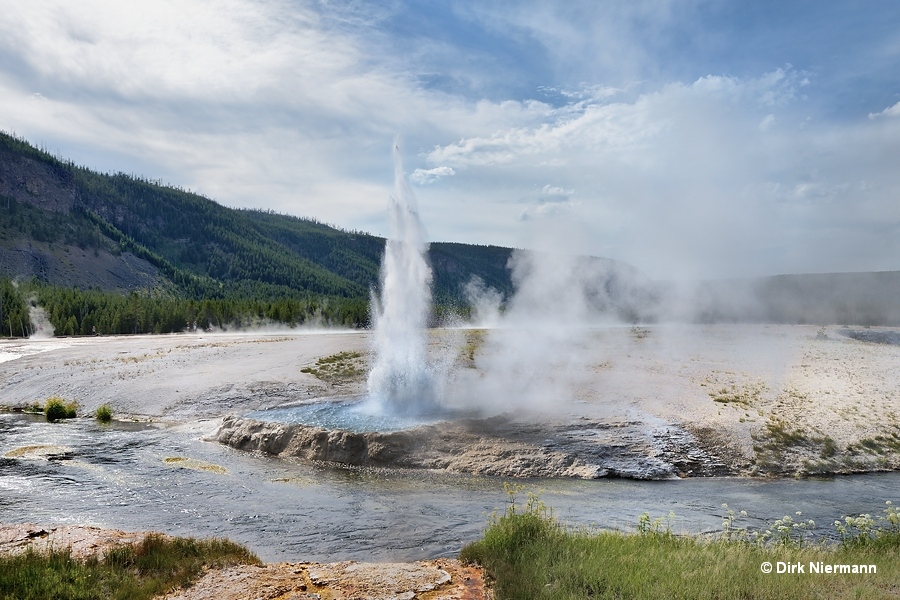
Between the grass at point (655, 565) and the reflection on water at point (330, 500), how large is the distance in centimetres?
209

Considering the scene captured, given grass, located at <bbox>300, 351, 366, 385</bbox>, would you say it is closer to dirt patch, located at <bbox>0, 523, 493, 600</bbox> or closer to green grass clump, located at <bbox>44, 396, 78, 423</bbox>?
green grass clump, located at <bbox>44, 396, 78, 423</bbox>

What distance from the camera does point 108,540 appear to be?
11.3 metres

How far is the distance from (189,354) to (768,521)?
4084cm

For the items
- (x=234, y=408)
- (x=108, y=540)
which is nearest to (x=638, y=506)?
(x=108, y=540)

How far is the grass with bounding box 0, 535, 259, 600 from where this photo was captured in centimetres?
842

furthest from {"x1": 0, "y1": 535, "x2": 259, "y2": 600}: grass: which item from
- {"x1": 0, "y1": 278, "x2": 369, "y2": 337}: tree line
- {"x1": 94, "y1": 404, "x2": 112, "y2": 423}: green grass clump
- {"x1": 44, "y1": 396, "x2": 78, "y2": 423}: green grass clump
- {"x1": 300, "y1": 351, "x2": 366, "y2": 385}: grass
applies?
{"x1": 0, "y1": 278, "x2": 369, "y2": 337}: tree line

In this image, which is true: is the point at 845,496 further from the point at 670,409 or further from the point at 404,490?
the point at 404,490

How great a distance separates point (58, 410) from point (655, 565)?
31.2 meters

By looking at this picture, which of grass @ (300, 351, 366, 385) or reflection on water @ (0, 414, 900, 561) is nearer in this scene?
reflection on water @ (0, 414, 900, 561)

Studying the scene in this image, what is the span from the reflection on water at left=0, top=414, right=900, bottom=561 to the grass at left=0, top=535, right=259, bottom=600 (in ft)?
4.43

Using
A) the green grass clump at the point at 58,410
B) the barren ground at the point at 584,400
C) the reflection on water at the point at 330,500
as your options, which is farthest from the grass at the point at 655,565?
the green grass clump at the point at 58,410

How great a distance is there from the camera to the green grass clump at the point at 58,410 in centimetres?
2853

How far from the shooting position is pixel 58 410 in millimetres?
28875

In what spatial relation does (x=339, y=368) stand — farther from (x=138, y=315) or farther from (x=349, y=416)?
(x=138, y=315)
